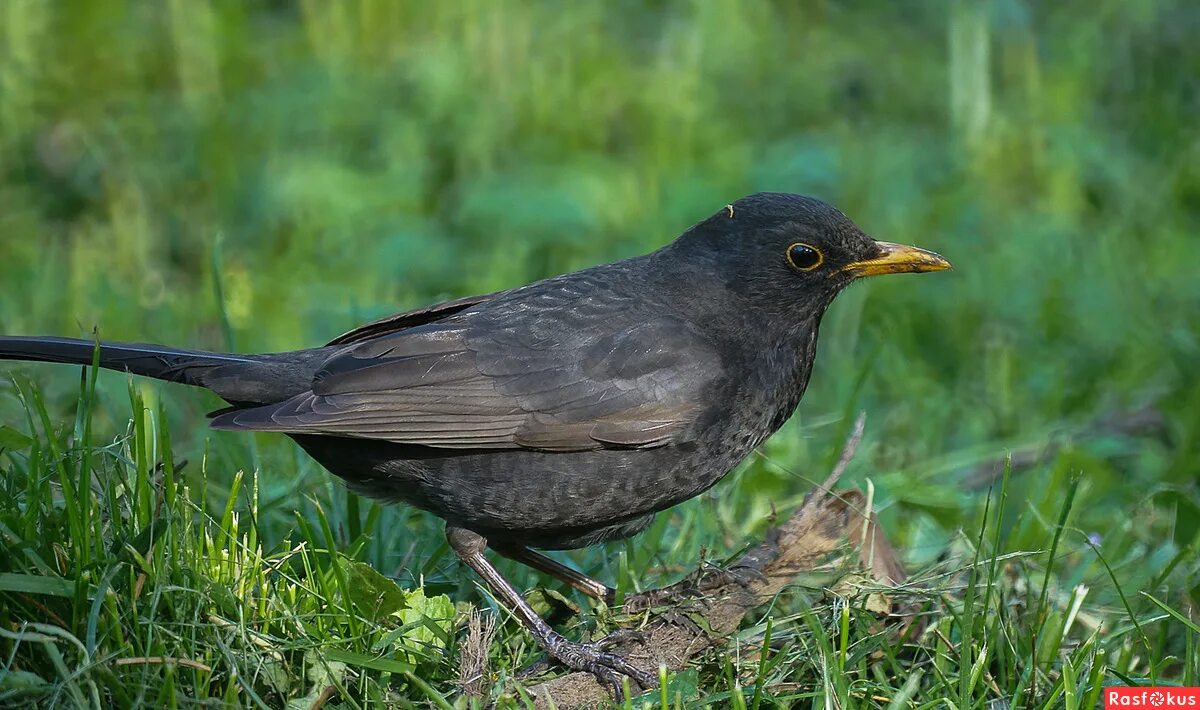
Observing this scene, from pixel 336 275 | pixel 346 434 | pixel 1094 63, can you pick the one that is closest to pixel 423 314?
pixel 346 434

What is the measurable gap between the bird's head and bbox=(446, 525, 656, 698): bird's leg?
1.07 meters

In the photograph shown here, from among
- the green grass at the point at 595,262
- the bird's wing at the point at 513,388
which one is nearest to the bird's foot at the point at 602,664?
the green grass at the point at 595,262

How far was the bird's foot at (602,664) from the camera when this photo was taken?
3619 mm

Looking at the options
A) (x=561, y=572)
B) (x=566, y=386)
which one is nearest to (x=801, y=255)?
(x=566, y=386)

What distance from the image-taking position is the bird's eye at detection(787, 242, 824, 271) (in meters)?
4.25

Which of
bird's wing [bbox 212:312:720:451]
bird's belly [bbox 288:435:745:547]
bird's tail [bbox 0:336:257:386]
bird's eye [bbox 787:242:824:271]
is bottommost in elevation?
bird's belly [bbox 288:435:745:547]

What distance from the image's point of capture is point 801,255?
426cm

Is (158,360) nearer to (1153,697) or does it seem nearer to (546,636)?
(546,636)

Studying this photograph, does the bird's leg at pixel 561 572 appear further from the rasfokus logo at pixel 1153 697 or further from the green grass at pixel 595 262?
the rasfokus logo at pixel 1153 697

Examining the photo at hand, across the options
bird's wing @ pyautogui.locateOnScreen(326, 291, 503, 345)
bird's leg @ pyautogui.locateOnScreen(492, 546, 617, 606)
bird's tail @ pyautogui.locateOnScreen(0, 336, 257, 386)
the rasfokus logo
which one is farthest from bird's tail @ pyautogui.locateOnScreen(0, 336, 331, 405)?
the rasfokus logo

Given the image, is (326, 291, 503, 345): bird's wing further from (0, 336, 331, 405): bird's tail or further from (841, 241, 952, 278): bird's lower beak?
(841, 241, 952, 278): bird's lower beak

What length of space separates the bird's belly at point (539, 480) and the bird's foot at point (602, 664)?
15.0 inches

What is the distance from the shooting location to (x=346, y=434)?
391 centimetres

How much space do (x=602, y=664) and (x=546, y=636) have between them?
0.22 meters
